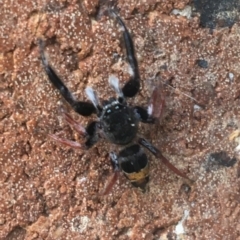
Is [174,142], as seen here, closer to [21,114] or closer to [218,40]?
A: [218,40]

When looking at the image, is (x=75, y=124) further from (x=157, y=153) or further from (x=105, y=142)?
(x=157, y=153)

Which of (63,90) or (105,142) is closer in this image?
(63,90)

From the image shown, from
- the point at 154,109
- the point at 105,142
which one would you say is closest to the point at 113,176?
the point at 105,142

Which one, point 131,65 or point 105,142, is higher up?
point 131,65

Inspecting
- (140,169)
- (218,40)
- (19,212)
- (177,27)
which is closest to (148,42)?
(177,27)

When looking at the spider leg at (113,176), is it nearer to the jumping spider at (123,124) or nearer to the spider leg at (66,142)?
the jumping spider at (123,124)

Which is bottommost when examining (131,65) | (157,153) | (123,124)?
(157,153)

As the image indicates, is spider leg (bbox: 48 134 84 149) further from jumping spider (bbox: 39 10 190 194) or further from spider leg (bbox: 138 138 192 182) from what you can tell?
spider leg (bbox: 138 138 192 182)

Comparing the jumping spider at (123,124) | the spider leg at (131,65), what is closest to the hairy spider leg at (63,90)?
the jumping spider at (123,124)
